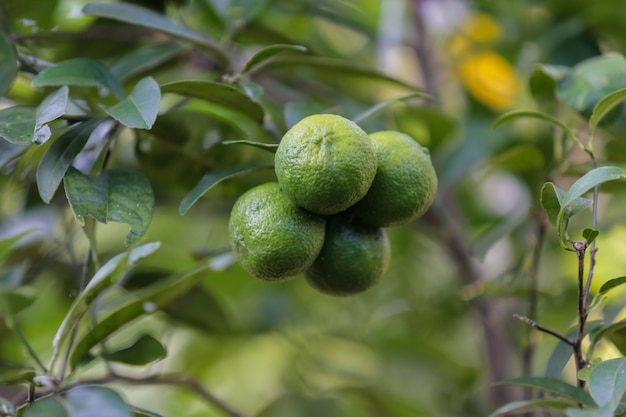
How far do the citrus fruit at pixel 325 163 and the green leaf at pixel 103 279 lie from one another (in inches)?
5.2

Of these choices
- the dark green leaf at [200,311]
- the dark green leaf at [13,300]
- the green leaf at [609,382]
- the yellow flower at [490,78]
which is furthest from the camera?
the yellow flower at [490,78]

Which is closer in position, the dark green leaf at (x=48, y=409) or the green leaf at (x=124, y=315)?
the dark green leaf at (x=48, y=409)

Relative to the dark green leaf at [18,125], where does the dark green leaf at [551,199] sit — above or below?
above

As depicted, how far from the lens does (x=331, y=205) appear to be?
0.58m

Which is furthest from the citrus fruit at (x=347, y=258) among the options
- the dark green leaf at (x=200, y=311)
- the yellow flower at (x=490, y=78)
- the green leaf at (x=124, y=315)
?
the yellow flower at (x=490, y=78)

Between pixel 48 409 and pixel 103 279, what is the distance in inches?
5.1

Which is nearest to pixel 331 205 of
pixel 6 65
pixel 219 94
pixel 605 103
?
pixel 219 94

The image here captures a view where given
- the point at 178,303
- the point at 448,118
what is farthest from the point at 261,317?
the point at 448,118

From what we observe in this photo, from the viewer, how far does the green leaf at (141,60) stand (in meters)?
0.80

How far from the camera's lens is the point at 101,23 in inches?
37.8

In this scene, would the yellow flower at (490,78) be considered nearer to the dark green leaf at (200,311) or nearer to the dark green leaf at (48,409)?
the dark green leaf at (200,311)

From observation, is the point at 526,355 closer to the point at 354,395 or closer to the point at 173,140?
the point at 354,395

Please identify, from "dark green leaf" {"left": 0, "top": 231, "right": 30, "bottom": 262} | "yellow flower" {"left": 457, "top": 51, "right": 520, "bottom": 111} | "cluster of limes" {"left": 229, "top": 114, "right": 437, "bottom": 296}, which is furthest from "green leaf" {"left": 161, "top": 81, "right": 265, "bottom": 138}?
"yellow flower" {"left": 457, "top": 51, "right": 520, "bottom": 111}

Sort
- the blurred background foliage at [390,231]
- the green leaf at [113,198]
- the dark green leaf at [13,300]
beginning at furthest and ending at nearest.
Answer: the blurred background foliage at [390,231] < the dark green leaf at [13,300] < the green leaf at [113,198]
